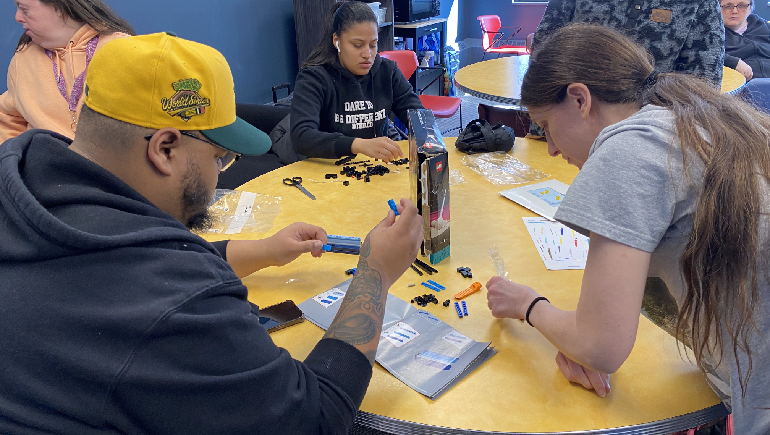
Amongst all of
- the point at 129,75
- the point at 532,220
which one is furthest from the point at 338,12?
the point at 129,75

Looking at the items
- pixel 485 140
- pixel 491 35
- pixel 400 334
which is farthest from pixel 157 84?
pixel 491 35

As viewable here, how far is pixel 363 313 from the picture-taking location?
0.97 m

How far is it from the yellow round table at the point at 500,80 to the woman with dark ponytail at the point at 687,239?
166cm

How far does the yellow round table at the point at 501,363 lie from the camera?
885 millimetres

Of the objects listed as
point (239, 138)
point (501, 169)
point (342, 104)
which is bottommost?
point (501, 169)

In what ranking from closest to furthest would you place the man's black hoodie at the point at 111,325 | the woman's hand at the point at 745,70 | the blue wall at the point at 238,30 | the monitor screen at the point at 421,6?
the man's black hoodie at the point at 111,325
the blue wall at the point at 238,30
the woman's hand at the point at 745,70
the monitor screen at the point at 421,6

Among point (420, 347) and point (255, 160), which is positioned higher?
point (420, 347)

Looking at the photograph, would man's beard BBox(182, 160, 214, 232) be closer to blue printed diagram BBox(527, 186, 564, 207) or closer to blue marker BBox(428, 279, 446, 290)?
blue marker BBox(428, 279, 446, 290)

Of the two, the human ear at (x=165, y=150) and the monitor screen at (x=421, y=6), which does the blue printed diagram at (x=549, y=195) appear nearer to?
the human ear at (x=165, y=150)

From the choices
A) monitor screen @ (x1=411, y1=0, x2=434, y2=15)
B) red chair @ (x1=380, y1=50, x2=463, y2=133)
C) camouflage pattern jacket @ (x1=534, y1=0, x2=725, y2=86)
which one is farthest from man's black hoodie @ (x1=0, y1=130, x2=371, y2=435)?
monitor screen @ (x1=411, y1=0, x2=434, y2=15)

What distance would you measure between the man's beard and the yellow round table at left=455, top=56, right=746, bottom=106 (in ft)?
6.26

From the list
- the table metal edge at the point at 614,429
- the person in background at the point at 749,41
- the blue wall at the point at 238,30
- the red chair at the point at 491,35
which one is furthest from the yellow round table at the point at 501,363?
the red chair at the point at 491,35

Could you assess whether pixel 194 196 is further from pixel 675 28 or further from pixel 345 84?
pixel 675 28

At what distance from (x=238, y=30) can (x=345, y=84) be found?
200 cm
